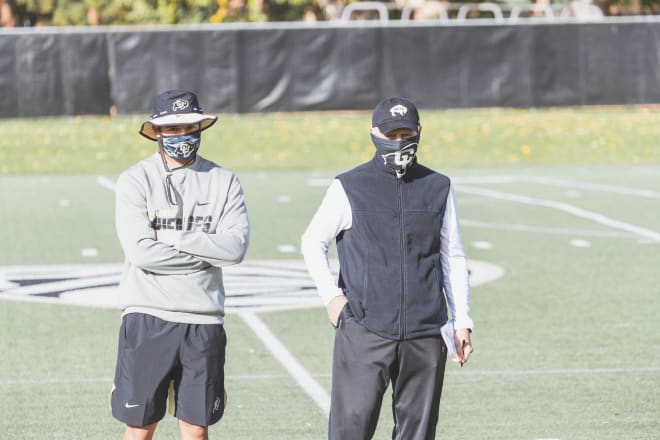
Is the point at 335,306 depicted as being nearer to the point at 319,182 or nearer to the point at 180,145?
the point at 180,145

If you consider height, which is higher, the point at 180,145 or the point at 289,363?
the point at 180,145

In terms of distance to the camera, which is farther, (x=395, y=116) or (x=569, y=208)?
(x=569, y=208)

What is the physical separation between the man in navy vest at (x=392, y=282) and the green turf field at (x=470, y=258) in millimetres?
1864

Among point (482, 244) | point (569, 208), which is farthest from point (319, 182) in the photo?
point (482, 244)

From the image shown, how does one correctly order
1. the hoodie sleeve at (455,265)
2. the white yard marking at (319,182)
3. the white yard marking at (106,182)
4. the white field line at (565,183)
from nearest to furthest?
the hoodie sleeve at (455,265)
the white field line at (565,183)
the white yard marking at (106,182)
the white yard marking at (319,182)

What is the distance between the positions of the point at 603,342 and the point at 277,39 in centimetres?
1993

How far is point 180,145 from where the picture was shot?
6129 mm

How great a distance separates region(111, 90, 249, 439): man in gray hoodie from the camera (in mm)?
6113

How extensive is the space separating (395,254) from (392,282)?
0.36 feet

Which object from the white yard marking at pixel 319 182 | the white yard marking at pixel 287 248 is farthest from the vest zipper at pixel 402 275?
the white yard marking at pixel 319 182

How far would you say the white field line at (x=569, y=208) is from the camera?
16.7 m

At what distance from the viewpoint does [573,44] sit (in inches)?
1213

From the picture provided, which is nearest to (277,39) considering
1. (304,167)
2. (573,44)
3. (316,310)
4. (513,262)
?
(304,167)

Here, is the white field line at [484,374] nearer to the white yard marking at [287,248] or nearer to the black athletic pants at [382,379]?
the black athletic pants at [382,379]
